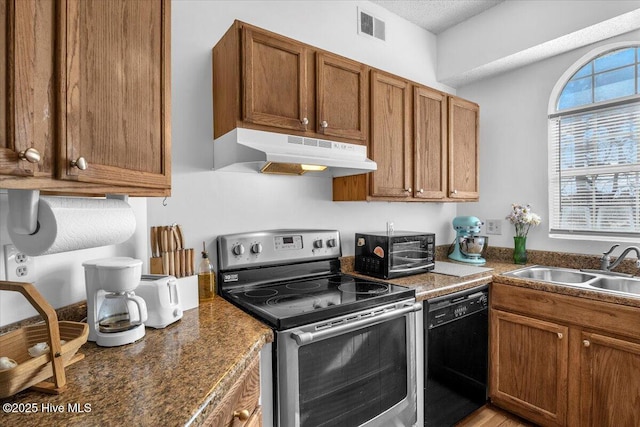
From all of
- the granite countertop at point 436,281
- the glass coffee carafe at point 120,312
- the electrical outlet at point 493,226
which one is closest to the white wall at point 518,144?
the electrical outlet at point 493,226

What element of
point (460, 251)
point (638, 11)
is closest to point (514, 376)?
point (460, 251)

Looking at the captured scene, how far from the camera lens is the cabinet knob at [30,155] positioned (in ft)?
2.29

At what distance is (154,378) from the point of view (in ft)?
2.83

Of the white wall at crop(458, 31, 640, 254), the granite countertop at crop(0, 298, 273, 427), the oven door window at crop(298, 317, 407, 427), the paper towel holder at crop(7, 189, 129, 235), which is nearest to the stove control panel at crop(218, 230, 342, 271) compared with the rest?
the granite countertop at crop(0, 298, 273, 427)

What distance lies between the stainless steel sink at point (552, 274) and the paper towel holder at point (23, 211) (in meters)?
2.42

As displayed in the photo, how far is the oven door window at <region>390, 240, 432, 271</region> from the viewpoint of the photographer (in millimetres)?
2061

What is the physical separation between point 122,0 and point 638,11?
265cm

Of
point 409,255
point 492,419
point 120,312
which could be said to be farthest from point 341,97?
point 492,419

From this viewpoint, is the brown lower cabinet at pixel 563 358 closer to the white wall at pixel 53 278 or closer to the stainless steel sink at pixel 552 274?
the stainless steel sink at pixel 552 274

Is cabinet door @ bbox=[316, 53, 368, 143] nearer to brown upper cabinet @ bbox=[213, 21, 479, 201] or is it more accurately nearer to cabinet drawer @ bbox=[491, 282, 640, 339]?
brown upper cabinet @ bbox=[213, 21, 479, 201]

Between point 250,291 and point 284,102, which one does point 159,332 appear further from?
point 284,102

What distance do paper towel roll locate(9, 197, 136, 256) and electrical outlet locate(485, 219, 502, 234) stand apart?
2.77 m

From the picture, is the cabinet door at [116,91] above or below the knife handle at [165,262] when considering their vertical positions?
above

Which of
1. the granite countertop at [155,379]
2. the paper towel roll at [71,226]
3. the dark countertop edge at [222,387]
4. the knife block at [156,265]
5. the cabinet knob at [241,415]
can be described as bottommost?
the cabinet knob at [241,415]
